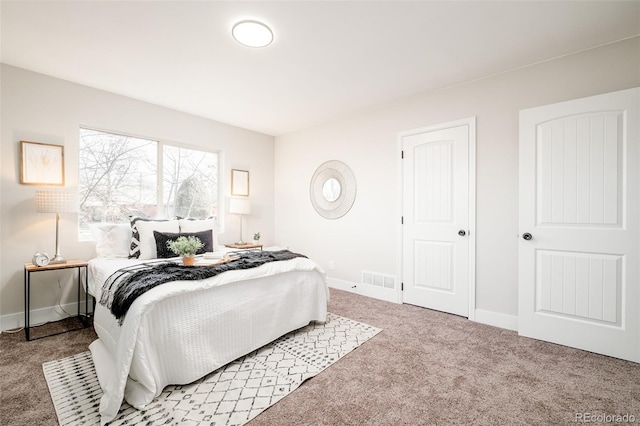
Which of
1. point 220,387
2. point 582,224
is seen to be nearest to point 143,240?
point 220,387

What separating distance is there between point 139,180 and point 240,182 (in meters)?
1.45

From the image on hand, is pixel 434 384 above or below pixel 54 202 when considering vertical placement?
below

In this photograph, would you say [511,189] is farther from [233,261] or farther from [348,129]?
[233,261]

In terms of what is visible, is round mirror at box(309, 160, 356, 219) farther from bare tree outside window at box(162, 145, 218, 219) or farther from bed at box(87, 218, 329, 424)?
bed at box(87, 218, 329, 424)

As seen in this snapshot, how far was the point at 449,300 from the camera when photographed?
3242mm

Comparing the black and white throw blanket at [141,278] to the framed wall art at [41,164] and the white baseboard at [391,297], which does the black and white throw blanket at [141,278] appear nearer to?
the framed wall art at [41,164]

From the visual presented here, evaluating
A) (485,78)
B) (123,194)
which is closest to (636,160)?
(485,78)

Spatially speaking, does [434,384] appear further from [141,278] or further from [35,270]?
[35,270]

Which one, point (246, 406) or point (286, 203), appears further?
point (286, 203)

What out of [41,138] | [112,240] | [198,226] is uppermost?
[41,138]

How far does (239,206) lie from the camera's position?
4426 mm

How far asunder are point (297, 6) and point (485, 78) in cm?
215

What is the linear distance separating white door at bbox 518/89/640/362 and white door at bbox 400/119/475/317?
551mm

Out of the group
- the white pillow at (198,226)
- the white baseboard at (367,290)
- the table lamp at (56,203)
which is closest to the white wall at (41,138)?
the table lamp at (56,203)
